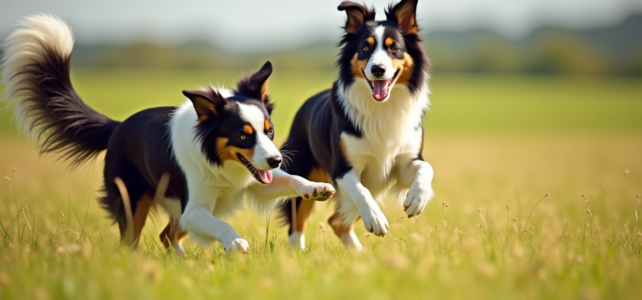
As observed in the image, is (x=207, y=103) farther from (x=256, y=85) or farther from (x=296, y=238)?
(x=296, y=238)

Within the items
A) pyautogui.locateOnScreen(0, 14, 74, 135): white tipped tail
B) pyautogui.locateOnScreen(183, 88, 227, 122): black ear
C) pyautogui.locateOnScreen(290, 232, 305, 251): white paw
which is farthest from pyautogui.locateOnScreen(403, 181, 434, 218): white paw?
pyautogui.locateOnScreen(0, 14, 74, 135): white tipped tail

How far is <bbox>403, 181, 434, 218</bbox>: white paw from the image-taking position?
17.0ft

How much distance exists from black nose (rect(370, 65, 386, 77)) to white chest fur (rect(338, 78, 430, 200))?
0.44 meters

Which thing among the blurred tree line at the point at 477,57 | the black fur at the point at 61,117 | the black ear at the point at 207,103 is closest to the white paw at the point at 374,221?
the black ear at the point at 207,103

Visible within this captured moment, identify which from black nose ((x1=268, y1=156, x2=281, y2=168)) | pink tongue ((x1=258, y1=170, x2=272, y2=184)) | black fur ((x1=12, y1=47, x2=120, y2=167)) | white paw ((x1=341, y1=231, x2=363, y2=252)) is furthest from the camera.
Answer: white paw ((x1=341, y1=231, x2=363, y2=252))

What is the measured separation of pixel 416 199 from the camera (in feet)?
17.0

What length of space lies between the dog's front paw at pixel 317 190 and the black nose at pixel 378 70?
1.07 metres

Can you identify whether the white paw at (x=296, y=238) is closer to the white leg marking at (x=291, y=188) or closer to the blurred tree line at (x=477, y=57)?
the white leg marking at (x=291, y=188)

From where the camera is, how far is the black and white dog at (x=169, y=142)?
16.8ft

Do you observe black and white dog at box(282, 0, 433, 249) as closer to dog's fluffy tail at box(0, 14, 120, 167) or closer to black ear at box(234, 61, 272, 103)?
black ear at box(234, 61, 272, 103)

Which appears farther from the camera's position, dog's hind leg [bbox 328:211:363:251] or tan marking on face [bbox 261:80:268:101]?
dog's hind leg [bbox 328:211:363:251]

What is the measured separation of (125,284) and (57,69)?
366cm

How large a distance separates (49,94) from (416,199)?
3896 millimetres

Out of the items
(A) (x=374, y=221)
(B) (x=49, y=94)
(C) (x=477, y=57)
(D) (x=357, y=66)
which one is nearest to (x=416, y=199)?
(A) (x=374, y=221)
